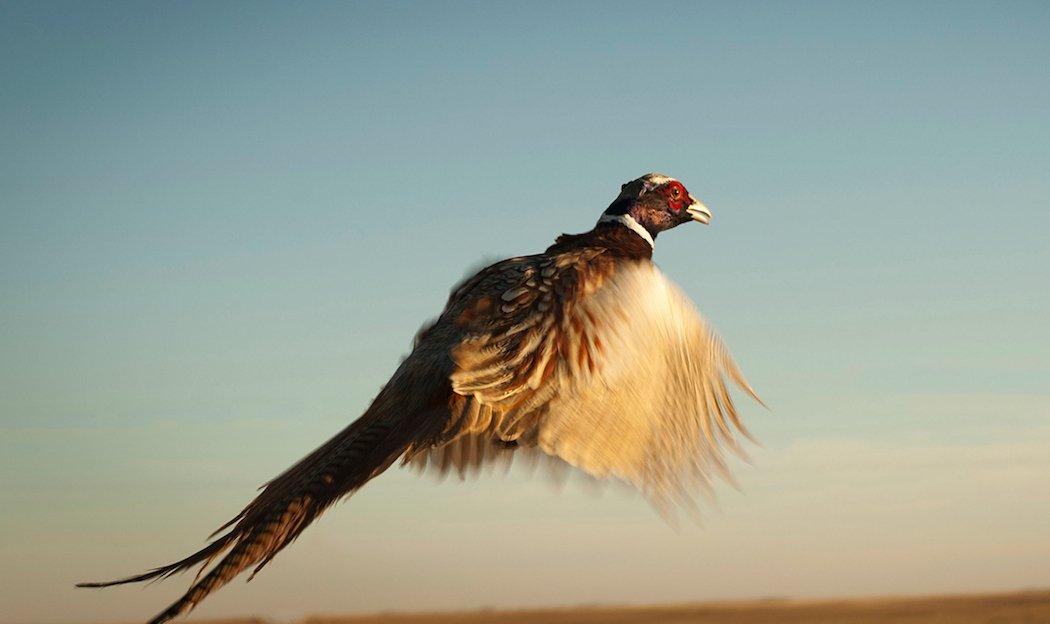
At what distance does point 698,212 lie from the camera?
21.9ft

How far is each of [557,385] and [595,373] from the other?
0.72 ft

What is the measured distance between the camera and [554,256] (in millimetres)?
5801

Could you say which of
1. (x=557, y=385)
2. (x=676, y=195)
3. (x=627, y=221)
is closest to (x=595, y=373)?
(x=557, y=385)

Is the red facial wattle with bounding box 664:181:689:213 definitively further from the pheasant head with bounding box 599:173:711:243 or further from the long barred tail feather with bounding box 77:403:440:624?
the long barred tail feather with bounding box 77:403:440:624

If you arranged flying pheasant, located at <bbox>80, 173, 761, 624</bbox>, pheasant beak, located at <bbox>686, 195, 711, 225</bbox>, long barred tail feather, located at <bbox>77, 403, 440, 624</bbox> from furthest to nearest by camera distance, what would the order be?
pheasant beak, located at <bbox>686, 195, 711, 225</bbox>, flying pheasant, located at <bbox>80, 173, 761, 624</bbox>, long barred tail feather, located at <bbox>77, 403, 440, 624</bbox>

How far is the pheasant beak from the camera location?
6.64 metres

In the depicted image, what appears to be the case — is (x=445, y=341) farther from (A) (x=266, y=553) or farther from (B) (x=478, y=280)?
(A) (x=266, y=553)

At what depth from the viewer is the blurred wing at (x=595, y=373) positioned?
533 centimetres

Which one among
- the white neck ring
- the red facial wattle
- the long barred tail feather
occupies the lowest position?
→ the long barred tail feather

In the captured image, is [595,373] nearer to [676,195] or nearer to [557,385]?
[557,385]

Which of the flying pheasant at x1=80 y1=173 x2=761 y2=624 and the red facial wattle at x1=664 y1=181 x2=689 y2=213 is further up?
the red facial wattle at x1=664 y1=181 x2=689 y2=213

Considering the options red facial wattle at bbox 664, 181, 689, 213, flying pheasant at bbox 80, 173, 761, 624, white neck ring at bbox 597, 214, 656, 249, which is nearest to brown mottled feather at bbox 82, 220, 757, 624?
flying pheasant at bbox 80, 173, 761, 624

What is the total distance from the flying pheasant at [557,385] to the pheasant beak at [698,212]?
0.74 meters

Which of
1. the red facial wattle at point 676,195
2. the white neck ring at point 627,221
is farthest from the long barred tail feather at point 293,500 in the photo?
the red facial wattle at point 676,195
